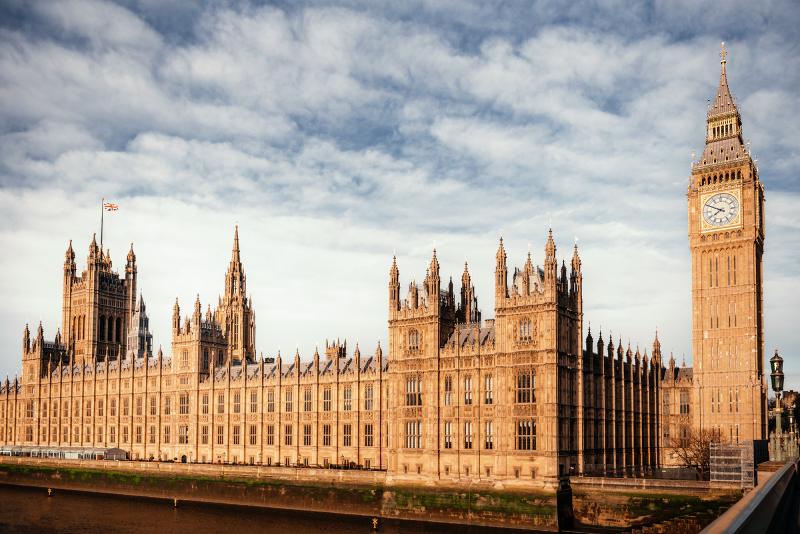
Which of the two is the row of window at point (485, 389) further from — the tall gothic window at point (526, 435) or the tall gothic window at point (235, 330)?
the tall gothic window at point (235, 330)

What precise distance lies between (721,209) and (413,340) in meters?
63.1

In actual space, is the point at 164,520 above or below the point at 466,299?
below

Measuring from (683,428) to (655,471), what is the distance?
63.3 ft

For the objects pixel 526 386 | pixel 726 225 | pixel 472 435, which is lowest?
pixel 472 435

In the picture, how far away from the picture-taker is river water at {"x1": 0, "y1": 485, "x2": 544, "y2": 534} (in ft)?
289

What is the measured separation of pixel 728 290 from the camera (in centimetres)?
13000

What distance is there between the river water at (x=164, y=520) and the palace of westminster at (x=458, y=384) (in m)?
9.53

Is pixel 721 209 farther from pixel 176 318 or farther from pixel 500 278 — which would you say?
pixel 176 318

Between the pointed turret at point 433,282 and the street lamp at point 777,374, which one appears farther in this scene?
the pointed turret at point 433,282

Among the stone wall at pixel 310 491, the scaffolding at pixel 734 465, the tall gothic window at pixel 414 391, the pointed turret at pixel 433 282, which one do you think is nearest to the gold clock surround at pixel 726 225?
the pointed turret at pixel 433 282

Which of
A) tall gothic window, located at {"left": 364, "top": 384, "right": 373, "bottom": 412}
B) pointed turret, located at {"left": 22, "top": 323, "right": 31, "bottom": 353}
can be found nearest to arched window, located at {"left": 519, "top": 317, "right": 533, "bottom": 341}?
tall gothic window, located at {"left": 364, "top": 384, "right": 373, "bottom": 412}

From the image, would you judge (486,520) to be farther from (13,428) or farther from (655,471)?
(13,428)

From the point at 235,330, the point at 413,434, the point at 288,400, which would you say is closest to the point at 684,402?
the point at 413,434

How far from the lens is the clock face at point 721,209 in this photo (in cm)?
13125
